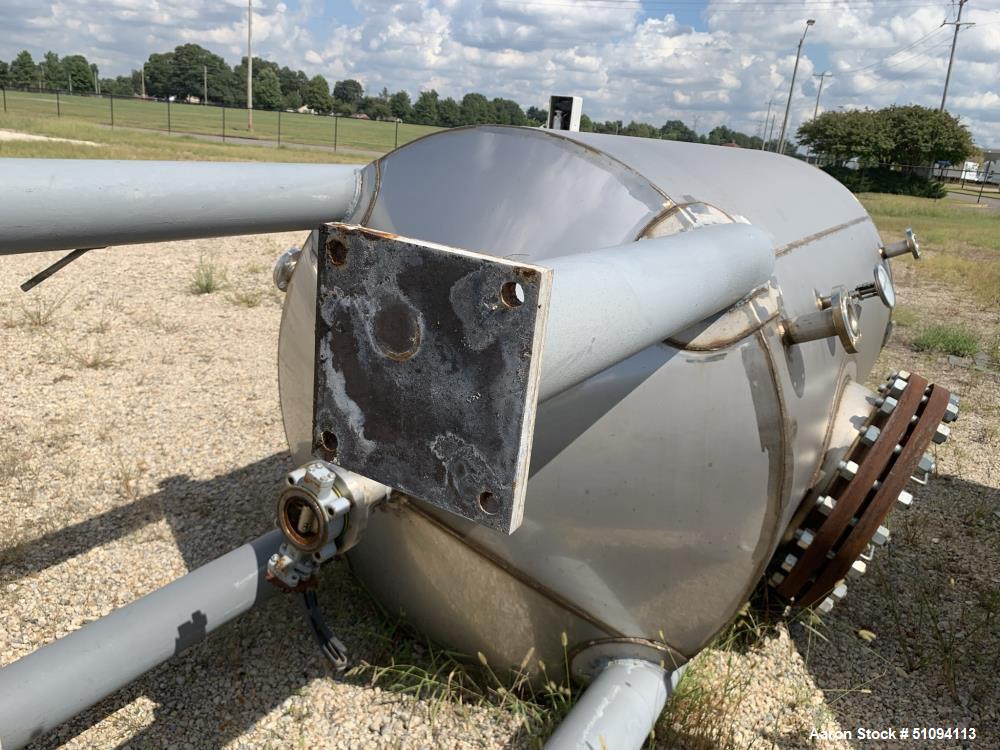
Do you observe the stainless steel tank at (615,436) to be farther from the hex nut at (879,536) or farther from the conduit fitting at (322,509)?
the conduit fitting at (322,509)

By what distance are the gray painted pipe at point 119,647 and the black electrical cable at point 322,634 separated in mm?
238

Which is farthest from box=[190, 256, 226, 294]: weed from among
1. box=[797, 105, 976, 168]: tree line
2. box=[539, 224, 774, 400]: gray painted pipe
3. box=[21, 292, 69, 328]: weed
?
box=[797, 105, 976, 168]: tree line

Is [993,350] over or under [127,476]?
over

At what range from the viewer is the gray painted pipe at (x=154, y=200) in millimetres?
1571

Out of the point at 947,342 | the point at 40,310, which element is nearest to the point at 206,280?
the point at 40,310

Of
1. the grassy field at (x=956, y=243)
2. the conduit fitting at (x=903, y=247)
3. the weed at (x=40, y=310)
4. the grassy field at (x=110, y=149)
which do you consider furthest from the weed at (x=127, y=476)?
the grassy field at (x=110, y=149)

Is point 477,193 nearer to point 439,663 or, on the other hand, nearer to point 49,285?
point 439,663

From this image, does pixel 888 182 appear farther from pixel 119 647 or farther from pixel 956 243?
pixel 119 647

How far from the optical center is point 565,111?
3750 millimetres

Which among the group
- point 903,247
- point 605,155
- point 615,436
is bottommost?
point 615,436

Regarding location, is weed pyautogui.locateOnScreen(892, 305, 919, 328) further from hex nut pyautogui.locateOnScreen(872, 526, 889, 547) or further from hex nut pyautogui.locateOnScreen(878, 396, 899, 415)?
hex nut pyautogui.locateOnScreen(872, 526, 889, 547)

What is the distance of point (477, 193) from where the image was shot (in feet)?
6.63

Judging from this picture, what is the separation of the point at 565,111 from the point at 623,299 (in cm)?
289

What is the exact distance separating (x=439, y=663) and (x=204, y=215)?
161 cm
